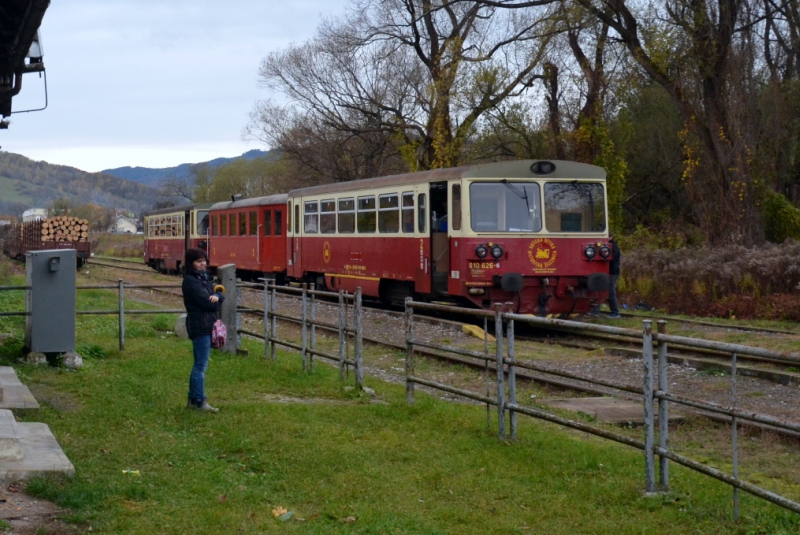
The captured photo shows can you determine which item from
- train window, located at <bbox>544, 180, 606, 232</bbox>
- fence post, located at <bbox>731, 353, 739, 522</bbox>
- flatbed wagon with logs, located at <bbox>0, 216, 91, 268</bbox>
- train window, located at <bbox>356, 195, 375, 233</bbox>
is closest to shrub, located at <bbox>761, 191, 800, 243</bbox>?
train window, located at <bbox>544, 180, 606, 232</bbox>

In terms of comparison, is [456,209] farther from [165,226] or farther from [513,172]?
[165,226]

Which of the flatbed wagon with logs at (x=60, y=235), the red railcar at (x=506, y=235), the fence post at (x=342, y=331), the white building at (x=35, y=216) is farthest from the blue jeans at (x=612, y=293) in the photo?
the white building at (x=35, y=216)

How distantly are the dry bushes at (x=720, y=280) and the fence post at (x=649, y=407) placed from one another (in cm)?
1393

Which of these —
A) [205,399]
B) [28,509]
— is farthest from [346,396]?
[28,509]

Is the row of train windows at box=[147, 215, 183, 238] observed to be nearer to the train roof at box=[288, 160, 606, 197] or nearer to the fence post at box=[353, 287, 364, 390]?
the train roof at box=[288, 160, 606, 197]

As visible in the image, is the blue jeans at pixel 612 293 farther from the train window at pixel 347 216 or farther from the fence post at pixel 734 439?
the fence post at pixel 734 439

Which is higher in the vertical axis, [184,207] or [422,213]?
[184,207]

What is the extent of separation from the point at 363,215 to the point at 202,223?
17283 millimetres

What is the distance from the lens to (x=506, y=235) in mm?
17750

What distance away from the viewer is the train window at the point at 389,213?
19891 mm

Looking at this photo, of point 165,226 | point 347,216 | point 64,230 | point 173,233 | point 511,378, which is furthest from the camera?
point 64,230

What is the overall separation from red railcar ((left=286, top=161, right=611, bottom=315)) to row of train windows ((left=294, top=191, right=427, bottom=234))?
0.04 m

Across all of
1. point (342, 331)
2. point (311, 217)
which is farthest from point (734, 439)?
point (311, 217)

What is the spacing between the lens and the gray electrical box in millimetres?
12023
